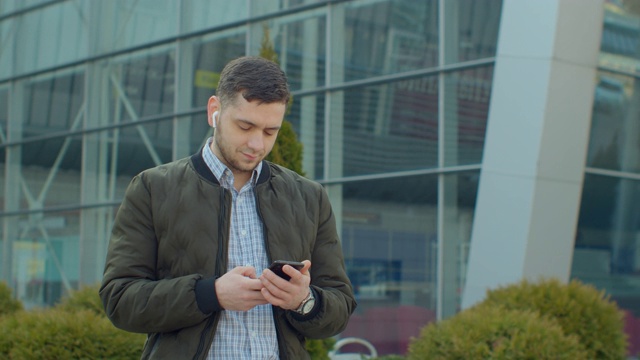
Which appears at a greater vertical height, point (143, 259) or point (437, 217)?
point (143, 259)

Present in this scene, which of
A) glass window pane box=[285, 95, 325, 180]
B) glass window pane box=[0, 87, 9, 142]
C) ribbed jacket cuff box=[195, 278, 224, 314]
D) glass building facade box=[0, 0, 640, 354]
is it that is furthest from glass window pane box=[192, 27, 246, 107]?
ribbed jacket cuff box=[195, 278, 224, 314]

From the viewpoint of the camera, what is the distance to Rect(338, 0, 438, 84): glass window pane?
12125 millimetres

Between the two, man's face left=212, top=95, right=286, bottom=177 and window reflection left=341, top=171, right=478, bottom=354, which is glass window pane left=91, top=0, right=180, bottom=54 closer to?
window reflection left=341, top=171, right=478, bottom=354

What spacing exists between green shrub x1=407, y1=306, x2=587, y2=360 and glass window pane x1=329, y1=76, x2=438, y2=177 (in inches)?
160

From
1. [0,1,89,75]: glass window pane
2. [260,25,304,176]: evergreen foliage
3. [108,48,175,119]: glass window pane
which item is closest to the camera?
[260,25,304,176]: evergreen foliage

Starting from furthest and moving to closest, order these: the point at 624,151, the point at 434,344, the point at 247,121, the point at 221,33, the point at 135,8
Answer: the point at 135,8, the point at 221,33, the point at 624,151, the point at 434,344, the point at 247,121

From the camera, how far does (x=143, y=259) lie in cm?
267

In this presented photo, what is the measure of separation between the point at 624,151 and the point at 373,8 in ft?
11.5

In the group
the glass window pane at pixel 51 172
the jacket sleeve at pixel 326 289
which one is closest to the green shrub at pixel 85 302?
the jacket sleeve at pixel 326 289

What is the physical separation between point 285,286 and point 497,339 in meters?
5.44

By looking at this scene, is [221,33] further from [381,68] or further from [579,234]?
[579,234]

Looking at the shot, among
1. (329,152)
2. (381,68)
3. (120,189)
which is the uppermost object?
(381,68)

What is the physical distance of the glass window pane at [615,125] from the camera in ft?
37.3

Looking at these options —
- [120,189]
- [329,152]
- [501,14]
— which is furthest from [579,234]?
[120,189]
